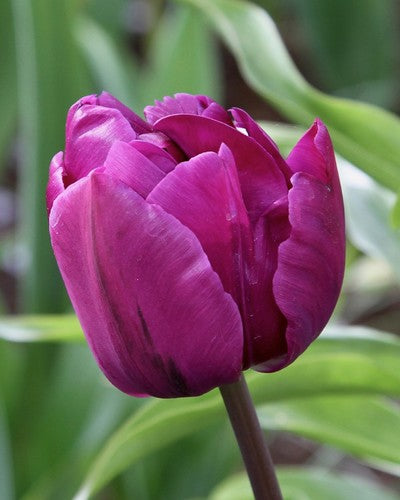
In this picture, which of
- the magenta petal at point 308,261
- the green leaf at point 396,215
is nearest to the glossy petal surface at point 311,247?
the magenta petal at point 308,261

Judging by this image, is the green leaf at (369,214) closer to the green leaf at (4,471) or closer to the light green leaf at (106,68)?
the green leaf at (4,471)

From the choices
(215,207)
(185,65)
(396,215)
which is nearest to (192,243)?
(215,207)

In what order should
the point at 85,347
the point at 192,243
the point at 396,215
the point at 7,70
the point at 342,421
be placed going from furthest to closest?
1. the point at 7,70
2. the point at 85,347
3. the point at 342,421
4. the point at 396,215
5. the point at 192,243

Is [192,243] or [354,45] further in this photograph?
[354,45]

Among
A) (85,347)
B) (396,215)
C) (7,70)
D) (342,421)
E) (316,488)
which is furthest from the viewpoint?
(7,70)

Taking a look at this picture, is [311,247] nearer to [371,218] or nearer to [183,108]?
[183,108]

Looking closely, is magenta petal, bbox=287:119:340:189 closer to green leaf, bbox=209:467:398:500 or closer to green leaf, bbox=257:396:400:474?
green leaf, bbox=257:396:400:474

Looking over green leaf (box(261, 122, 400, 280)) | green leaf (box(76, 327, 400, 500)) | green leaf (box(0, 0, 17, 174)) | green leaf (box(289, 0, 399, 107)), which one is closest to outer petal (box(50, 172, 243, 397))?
green leaf (box(76, 327, 400, 500))
